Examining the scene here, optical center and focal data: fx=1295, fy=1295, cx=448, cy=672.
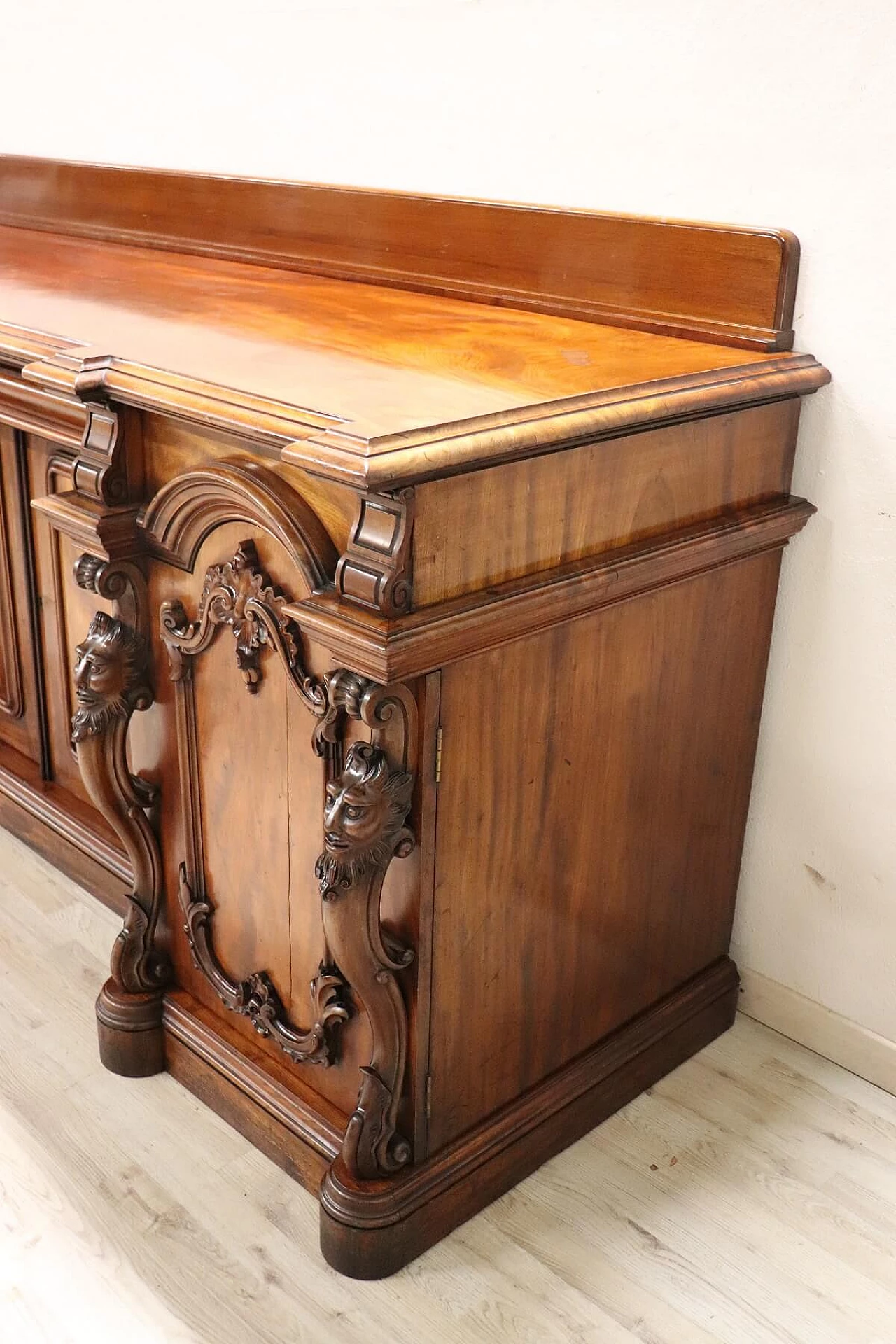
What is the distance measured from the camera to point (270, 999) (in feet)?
5.54

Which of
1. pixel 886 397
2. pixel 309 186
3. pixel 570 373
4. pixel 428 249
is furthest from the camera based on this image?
pixel 309 186

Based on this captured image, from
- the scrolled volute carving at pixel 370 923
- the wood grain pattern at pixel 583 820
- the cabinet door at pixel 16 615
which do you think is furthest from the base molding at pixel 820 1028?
the cabinet door at pixel 16 615

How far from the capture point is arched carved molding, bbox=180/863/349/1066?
156 cm

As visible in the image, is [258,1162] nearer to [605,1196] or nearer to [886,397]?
[605,1196]

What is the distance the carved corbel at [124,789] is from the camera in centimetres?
170

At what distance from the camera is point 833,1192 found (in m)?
1.72

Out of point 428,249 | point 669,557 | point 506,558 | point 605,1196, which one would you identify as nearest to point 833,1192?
point 605,1196

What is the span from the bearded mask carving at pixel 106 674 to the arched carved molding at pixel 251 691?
61 millimetres

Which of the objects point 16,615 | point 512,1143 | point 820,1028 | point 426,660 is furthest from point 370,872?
point 16,615

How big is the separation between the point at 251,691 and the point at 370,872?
307mm

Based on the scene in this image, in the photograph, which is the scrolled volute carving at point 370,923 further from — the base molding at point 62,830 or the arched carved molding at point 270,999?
the base molding at point 62,830

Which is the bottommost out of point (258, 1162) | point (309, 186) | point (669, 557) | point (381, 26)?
point (258, 1162)

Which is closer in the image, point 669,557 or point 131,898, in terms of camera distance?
point 669,557

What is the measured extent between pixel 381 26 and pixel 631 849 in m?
1.36
